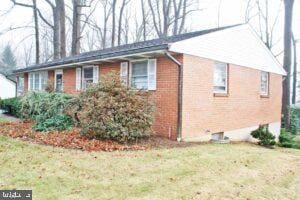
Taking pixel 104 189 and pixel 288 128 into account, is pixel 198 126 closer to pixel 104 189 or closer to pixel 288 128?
pixel 104 189

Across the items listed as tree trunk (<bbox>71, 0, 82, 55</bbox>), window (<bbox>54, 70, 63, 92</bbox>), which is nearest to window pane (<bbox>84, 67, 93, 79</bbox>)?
window (<bbox>54, 70, 63, 92</bbox>)

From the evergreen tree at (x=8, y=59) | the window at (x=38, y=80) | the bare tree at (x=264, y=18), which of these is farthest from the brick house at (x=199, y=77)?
the evergreen tree at (x=8, y=59)

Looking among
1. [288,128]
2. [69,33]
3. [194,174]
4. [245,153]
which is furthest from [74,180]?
[69,33]

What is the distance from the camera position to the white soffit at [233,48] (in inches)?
479

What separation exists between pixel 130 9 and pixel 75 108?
28564mm

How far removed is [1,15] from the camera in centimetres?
2694

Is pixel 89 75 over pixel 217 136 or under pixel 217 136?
over

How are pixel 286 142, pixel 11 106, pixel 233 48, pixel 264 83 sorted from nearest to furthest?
pixel 233 48
pixel 286 142
pixel 264 83
pixel 11 106

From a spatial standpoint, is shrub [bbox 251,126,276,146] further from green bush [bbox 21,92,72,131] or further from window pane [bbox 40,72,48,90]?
window pane [bbox 40,72,48,90]

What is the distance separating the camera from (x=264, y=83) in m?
18.0

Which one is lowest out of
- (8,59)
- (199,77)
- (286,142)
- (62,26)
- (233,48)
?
(286,142)

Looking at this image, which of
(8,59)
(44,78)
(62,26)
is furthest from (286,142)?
(8,59)

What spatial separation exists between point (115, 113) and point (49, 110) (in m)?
4.12

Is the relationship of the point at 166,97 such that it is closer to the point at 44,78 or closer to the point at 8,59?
the point at 44,78
